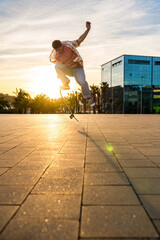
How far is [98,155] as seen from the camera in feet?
13.6

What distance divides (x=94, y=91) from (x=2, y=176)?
68.0 meters

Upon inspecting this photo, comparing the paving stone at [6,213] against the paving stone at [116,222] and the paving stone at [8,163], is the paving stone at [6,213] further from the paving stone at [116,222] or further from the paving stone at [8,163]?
the paving stone at [8,163]

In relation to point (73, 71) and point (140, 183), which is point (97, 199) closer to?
point (140, 183)

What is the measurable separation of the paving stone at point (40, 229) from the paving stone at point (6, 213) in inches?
2.3

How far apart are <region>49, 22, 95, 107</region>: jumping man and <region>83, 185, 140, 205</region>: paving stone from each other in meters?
6.10

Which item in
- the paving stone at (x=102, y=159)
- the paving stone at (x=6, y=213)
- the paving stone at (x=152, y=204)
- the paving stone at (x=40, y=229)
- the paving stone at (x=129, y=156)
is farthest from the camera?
the paving stone at (x=129, y=156)

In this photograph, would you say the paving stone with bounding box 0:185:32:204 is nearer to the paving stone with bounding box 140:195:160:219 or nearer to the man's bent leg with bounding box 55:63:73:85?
the paving stone with bounding box 140:195:160:219

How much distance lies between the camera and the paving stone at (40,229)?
5.08 feet

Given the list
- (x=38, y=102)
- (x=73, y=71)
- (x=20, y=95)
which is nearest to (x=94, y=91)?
(x=38, y=102)

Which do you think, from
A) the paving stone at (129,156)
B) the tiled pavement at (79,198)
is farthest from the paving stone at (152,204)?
the paving stone at (129,156)

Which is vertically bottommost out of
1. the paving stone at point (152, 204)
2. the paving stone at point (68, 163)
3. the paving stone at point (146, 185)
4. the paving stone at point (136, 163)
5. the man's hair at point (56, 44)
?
the paving stone at point (152, 204)

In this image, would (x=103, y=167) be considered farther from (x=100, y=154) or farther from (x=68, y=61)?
(x=68, y=61)

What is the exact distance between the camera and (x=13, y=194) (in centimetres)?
229

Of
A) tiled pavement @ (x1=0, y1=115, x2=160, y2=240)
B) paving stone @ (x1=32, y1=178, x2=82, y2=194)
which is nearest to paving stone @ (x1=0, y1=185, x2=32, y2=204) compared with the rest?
tiled pavement @ (x1=0, y1=115, x2=160, y2=240)
